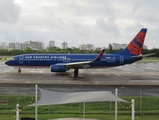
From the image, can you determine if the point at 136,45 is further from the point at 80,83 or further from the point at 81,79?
the point at 80,83

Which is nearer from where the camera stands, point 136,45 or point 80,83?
point 80,83

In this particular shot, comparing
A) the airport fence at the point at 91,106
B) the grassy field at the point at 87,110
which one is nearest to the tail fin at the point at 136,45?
the airport fence at the point at 91,106

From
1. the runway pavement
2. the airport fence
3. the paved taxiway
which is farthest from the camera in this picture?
the paved taxiway

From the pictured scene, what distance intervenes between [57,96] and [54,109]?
6224mm

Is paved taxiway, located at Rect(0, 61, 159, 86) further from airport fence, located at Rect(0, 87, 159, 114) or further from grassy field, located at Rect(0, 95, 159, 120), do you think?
grassy field, located at Rect(0, 95, 159, 120)

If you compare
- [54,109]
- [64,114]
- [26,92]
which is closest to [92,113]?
[64,114]

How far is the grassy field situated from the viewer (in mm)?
13781

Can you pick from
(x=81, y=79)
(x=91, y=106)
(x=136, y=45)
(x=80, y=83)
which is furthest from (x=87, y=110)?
(x=136, y=45)

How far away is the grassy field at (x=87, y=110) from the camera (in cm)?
1378

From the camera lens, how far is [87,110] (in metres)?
15.8

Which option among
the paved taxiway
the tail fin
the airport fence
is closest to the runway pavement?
the paved taxiway

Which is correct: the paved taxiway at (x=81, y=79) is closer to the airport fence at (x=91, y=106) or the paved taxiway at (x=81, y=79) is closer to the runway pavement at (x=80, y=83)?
the runway pavement at (x=80, y=83)

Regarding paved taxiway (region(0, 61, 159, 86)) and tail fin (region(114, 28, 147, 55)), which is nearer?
paved taxiway (region(0, 61, 159, 86))

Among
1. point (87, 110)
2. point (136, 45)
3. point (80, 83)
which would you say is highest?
point (136, 45)
